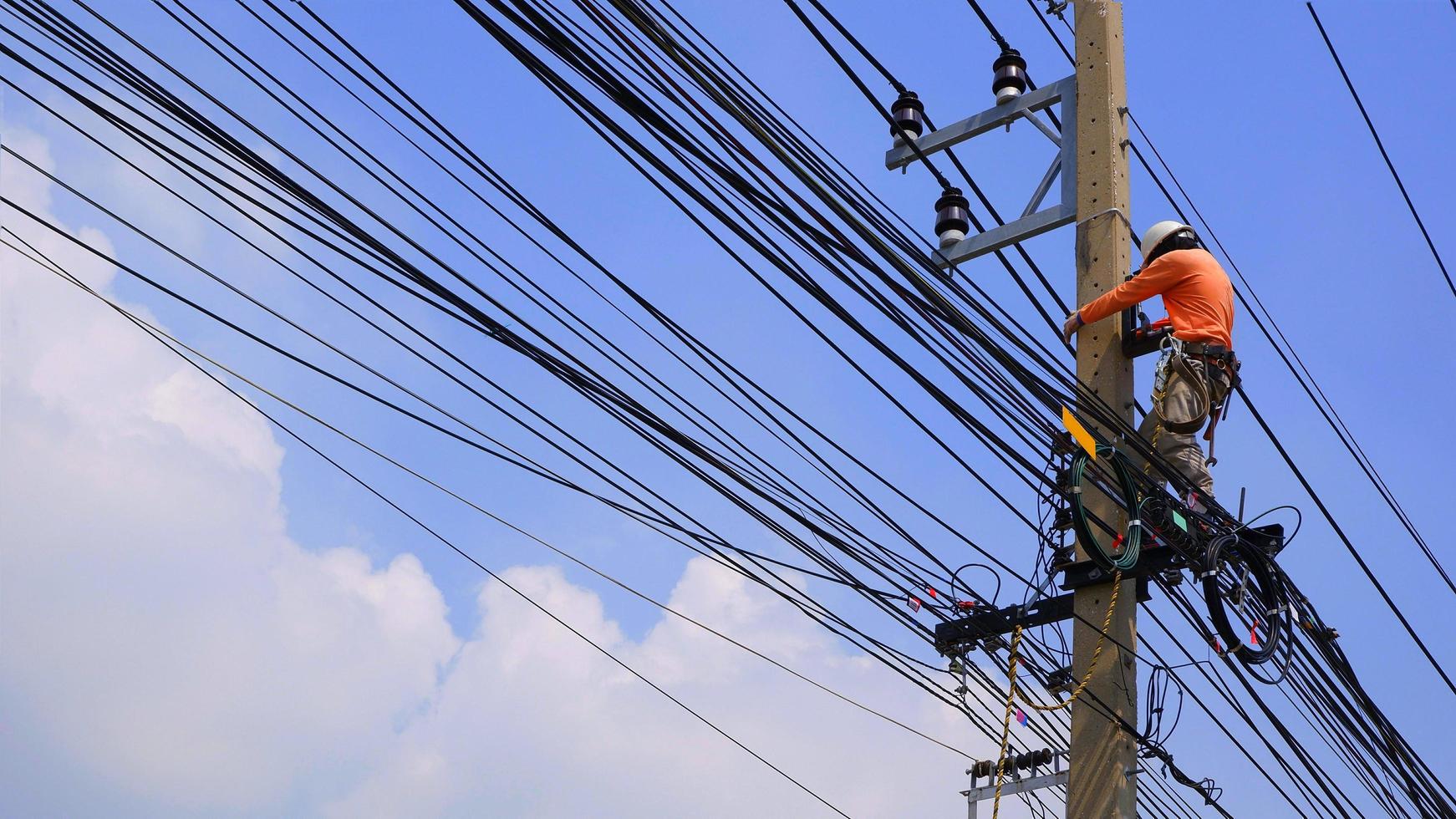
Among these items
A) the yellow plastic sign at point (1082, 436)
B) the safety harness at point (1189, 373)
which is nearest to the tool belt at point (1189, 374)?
the safety harness at point (1189, 373)

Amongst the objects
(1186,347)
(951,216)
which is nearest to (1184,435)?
(1186,347)

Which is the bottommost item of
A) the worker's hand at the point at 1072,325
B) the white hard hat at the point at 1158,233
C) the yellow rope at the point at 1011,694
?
the yellow rope at the point at 1011,694

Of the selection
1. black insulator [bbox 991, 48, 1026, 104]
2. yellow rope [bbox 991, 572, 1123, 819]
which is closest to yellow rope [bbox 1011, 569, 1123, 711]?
yellow rope [bbox 991, 572, 1123, 819]

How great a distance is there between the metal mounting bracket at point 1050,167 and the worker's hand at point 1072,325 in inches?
21.8

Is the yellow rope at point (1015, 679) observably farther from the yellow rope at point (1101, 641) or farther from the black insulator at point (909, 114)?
the black insulator at point (909, 114)

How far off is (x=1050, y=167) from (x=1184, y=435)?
5.68 feet

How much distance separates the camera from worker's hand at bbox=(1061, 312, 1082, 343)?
8438 mm

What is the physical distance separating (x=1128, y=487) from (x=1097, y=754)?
137cm

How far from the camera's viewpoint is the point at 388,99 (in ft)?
22.1

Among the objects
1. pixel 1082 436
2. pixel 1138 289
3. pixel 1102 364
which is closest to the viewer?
pixel 1082 436

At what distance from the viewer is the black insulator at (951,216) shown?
8.80 metres

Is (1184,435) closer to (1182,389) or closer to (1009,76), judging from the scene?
(1182,389)

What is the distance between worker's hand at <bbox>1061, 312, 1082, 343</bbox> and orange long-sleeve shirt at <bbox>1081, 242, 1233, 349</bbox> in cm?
4

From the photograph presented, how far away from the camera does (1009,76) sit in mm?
8867
